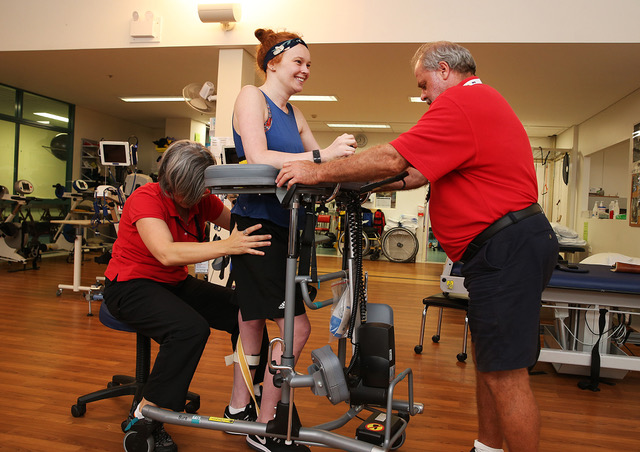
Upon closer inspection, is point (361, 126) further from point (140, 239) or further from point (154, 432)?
point (154, 432)

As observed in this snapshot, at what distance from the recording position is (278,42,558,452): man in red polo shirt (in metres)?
1.45

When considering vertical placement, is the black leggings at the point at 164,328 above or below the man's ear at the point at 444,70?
below

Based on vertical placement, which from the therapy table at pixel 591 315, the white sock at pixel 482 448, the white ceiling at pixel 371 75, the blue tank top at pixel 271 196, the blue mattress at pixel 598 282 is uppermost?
the white ceiling at pixel 371 75

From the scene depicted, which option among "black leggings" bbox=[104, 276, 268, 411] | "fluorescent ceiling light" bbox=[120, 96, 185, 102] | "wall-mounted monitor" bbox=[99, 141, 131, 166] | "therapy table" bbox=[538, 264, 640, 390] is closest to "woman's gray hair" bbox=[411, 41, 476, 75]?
"black leggings" bbox=[104, 276, 268, 411]

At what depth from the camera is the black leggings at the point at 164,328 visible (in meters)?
1.77

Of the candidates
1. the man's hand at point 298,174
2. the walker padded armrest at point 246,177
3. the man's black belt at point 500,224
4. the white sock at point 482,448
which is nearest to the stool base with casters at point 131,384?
the walker padded armrest at point 246,177

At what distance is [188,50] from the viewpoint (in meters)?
5.43

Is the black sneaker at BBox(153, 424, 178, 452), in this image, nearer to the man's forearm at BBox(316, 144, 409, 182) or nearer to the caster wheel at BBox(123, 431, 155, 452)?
the caster wheel at BBox(123, 431, 155, 452)

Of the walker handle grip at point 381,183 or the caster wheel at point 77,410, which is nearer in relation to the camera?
the walker handle grip at point 381,183

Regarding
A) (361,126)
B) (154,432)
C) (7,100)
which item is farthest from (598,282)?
(7,100)

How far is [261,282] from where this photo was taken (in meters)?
1.74

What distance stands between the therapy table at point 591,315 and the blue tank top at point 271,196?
5.90ft

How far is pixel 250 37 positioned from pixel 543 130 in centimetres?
639

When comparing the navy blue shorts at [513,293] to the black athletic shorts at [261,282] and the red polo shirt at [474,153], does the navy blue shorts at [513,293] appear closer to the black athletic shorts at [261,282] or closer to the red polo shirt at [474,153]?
the red polo shirt at [474,153]
